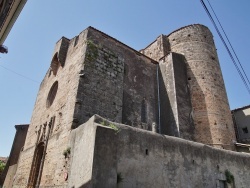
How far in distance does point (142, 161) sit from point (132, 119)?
462 centimetres

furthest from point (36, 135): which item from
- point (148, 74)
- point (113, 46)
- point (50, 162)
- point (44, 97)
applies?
point (148, 74)

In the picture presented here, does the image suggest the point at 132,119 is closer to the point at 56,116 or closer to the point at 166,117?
the point at 166,117

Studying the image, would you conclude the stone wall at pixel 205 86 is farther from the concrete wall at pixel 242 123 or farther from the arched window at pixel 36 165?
the arched window at pixel 36 165

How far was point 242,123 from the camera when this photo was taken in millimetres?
17359

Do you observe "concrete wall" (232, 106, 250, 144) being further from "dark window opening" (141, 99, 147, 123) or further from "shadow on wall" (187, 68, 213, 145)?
"dark window opening" (141, 99, 147, 123)

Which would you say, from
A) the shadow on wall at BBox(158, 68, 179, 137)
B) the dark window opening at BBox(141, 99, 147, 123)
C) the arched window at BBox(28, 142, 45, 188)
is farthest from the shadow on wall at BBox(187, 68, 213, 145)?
the arched window at BBox(28, 142, 45, 188)

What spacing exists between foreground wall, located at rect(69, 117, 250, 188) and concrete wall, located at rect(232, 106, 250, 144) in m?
9.08

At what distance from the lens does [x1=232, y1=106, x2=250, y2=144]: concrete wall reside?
16781 millimetres

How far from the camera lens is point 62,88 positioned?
36.0 ft

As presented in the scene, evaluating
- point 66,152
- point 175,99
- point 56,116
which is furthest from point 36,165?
point 175,99

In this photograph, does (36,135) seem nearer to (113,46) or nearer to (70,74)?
(70,74)

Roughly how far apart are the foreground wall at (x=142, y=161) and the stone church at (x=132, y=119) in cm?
3

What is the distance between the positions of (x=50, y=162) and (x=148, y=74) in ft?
26.2

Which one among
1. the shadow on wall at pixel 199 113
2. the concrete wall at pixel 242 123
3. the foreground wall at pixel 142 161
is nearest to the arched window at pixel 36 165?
the foreground wall at pixel 142 161
